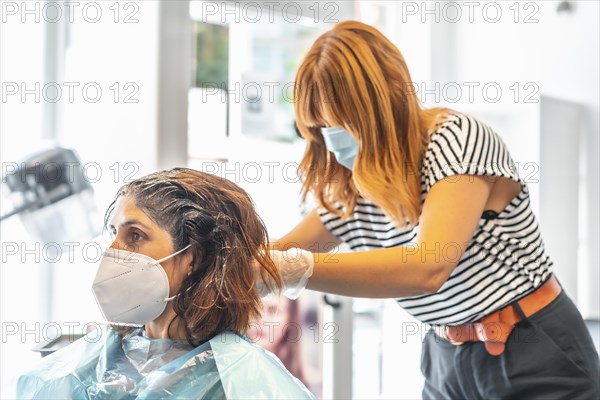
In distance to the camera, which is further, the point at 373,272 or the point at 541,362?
the point at 541,362

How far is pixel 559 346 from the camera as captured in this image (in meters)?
1.42

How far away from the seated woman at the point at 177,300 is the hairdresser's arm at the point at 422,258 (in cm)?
12

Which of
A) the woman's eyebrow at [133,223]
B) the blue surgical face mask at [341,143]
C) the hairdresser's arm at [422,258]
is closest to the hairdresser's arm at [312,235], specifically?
the blue surgical face mask at [341,143]

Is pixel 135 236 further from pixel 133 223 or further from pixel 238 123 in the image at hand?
pixel 238 123

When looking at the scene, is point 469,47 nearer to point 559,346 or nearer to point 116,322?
point 559,346

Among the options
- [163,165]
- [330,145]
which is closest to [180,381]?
[330,145]

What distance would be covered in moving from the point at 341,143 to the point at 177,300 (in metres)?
0.50

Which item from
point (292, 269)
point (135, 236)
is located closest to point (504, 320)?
point (292, 269)

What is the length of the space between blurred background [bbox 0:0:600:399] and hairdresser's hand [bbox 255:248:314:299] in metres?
0.36

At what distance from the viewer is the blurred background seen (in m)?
1.69

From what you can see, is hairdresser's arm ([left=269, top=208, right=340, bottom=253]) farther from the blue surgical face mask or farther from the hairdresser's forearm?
the hairdresser's forearm

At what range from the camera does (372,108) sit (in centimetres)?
139

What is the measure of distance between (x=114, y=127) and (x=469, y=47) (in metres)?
1.41

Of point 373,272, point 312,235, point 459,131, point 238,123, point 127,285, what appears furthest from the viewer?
point 238,123
